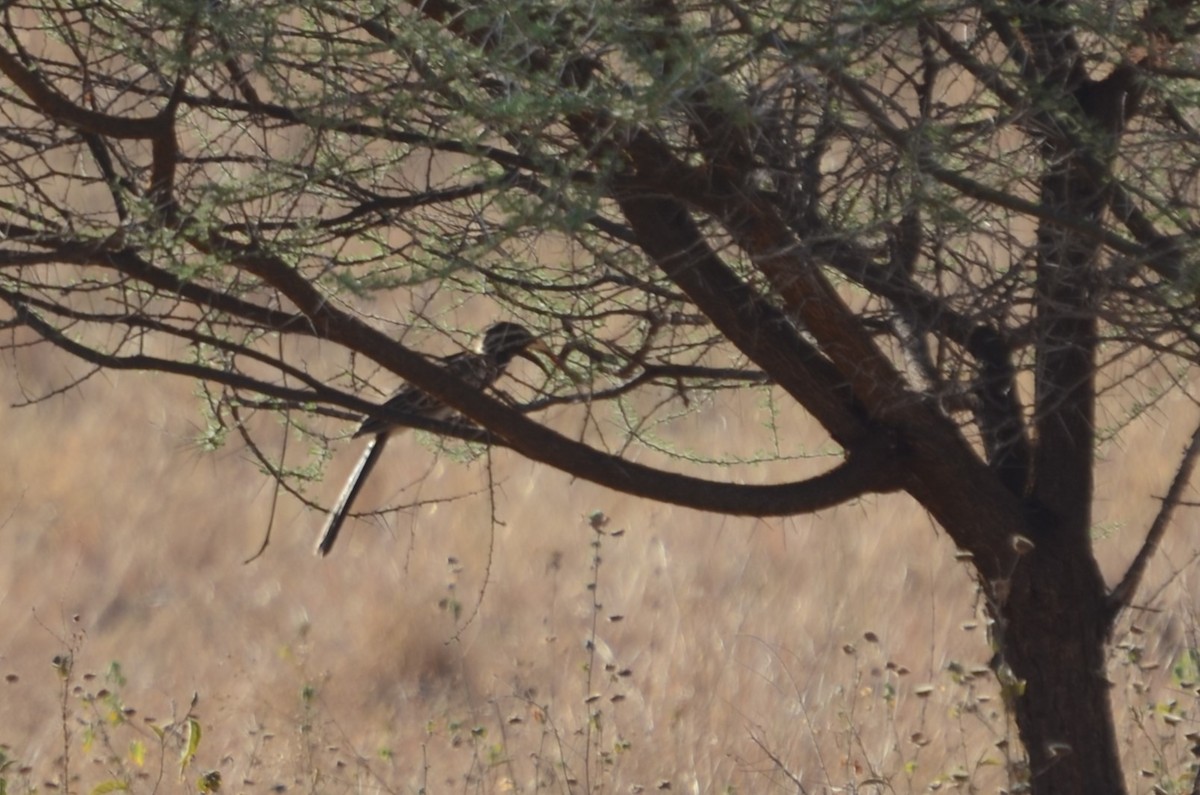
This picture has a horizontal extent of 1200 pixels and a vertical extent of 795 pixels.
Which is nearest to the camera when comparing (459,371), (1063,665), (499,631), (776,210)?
(776,210)

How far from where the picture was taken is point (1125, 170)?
3588 mm

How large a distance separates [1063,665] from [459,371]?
177 cm

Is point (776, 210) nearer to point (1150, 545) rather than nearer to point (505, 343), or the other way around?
point (1150, 545)

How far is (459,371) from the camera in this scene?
4645 mm

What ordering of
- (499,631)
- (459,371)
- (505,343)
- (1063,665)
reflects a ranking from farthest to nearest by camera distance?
(499,631)
(505,343)
(459,371)
(1063,665)

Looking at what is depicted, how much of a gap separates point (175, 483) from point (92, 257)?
292 inches

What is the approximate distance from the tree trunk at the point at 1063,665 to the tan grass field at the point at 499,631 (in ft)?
3.06

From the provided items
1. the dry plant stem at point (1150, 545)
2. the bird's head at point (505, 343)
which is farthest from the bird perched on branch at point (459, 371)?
the dry plant stem at point (1150, 545)

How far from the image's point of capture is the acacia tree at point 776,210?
9.61 ft

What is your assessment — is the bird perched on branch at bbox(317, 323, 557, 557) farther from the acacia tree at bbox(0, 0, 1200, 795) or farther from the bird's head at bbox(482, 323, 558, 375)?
the acacia tree at bbox(0, 0, 1200, 795)

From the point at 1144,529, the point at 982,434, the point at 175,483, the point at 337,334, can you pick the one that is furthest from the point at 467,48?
the point at 175,483

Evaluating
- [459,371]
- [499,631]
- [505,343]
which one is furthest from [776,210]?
[499,631]

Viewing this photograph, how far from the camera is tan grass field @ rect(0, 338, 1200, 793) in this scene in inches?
252

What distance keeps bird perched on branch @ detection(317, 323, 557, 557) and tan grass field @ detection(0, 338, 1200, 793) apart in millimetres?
359
